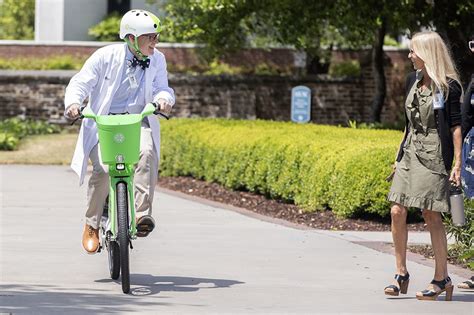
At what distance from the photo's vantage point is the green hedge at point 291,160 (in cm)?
1355

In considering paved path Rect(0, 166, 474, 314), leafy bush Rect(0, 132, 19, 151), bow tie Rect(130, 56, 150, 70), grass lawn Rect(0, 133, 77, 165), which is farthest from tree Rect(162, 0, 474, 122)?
bow tie Rect(130, 56, 150, 70)

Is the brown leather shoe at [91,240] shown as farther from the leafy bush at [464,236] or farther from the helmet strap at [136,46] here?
the leafy bush at [464,236]

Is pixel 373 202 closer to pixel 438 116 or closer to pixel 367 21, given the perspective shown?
pixel 438 116

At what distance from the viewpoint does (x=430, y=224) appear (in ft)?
28.7

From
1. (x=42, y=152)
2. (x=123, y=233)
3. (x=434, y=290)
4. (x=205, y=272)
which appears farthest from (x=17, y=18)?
(x=434, y=290)

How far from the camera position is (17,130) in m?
26.2

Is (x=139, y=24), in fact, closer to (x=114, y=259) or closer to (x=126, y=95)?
(x=126, y=95)

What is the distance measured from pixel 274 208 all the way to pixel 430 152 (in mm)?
6867

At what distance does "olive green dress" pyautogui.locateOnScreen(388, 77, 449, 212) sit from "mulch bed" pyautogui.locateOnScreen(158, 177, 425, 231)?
4638mm

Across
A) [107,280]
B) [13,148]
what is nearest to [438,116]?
[107,280]

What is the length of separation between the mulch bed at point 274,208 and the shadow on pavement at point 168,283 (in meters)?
4.16

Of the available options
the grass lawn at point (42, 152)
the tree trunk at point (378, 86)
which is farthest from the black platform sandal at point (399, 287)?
the tree trunk at point (378, 86)

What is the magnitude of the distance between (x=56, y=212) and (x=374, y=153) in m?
3.51

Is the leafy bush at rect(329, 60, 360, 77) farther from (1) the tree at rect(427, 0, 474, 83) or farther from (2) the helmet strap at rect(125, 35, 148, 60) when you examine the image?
(2) the helmet strap at rect(125, 35, 148, 60)
